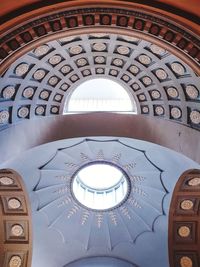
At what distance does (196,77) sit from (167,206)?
5.35 metres

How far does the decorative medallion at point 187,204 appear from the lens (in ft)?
39.6

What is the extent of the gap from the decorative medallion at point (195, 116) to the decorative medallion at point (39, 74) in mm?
3526

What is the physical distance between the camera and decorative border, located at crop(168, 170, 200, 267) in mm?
11931

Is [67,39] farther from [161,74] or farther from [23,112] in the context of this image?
[161,74]

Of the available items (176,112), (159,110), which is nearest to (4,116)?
(159,110)

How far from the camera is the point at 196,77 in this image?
326 inches

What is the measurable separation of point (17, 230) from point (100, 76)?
5.58 metres

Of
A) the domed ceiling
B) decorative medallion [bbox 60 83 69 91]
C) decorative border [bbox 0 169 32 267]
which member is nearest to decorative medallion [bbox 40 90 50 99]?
decorative medallion [bbox 60 83 69 91]

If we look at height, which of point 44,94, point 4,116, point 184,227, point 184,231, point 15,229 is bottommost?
point 184,231

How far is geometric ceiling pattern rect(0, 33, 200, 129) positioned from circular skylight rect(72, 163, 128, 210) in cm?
410

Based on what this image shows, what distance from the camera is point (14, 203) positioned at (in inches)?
472

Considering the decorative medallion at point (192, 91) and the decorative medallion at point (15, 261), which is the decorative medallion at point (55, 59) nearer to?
the decorative medallion at point (192, 91)

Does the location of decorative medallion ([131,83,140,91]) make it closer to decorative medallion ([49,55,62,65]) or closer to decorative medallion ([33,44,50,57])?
decorative medallion ([49,55,62,65])

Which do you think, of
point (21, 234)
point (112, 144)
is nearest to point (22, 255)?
point (21, 234)
